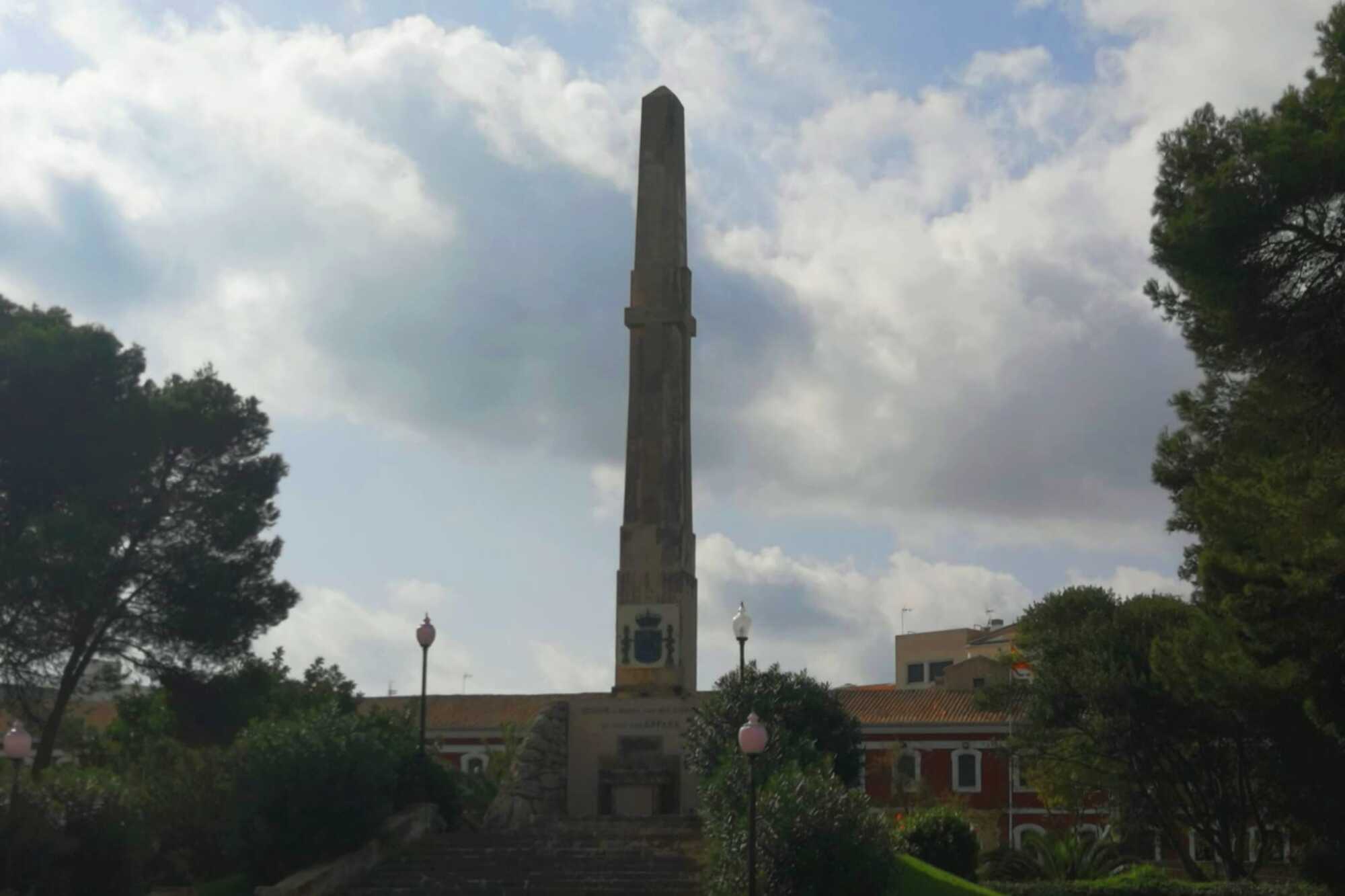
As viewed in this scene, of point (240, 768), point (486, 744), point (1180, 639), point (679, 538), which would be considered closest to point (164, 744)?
point (240, 768)

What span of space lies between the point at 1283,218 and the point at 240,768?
15586mm

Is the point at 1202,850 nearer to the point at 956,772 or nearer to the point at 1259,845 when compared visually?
the point at 1259,845

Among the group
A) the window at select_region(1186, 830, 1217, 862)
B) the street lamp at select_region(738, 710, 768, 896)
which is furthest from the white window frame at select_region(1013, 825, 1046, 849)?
the street lamp at select_region(738, 710, 768, 896)

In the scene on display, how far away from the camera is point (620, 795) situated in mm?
26859

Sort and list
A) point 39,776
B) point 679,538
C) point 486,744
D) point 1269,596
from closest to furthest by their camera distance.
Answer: point 1269,596
point 39,776
point 679,538
point 486,744

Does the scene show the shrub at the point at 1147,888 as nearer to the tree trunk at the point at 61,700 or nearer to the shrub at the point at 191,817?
the shrub at the point at 191,817

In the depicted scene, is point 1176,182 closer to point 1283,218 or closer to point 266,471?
point 1283,218

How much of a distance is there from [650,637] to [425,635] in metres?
4.62

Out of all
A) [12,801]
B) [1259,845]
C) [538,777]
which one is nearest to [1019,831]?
[1259,845]

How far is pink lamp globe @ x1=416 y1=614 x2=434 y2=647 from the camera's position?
2531cm

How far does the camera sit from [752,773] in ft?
58.4

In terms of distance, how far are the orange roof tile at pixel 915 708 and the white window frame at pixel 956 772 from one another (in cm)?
98

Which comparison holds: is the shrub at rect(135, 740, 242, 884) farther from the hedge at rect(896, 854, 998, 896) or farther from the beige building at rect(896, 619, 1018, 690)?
the beige building at rect(896, 619, 1018, 690)

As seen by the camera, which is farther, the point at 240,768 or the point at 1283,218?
the point at 240,768
